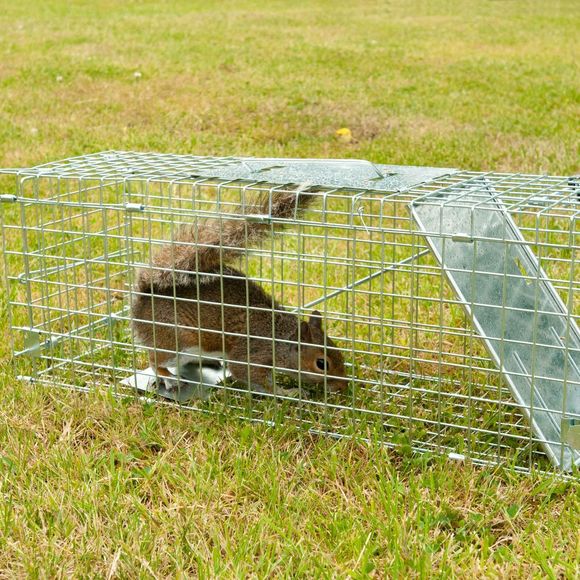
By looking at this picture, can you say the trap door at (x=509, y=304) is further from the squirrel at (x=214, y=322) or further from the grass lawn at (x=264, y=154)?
the squirrel at (x=214, y=322)

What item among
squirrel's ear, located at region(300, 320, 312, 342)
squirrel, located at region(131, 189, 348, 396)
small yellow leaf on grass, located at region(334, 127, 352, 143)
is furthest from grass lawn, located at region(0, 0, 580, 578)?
squirrel's ear, located at region(300, 320, 312, 342)

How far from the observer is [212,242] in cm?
290

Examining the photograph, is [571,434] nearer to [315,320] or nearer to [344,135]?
[315,320]

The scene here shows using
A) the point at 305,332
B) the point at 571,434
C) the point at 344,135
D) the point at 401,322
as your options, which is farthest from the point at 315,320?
the point at 344,135

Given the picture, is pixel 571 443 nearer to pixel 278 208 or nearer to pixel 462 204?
pixel 462 204

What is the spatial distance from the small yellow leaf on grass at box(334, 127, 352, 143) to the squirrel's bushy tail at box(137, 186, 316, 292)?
12.5 feet

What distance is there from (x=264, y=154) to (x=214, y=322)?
11.0 ft

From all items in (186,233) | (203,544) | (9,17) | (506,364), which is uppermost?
(9,17)

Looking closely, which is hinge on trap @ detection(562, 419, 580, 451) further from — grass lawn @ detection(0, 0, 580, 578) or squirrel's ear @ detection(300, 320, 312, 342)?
squirrel's ear @ detection(300, 320, 312, 342)

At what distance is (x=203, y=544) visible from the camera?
215 centimetres

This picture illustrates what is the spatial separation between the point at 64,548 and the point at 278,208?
1.16 metres

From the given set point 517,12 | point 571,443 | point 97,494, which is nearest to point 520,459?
point 571,443

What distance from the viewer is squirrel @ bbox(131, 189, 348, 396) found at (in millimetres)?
2916

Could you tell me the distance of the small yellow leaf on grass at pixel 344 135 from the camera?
668cm
